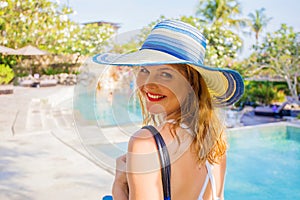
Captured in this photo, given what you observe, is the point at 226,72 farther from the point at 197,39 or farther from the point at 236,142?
the point at 236,142

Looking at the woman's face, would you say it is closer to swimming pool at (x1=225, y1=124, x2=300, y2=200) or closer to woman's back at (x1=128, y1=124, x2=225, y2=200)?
woman's back at (x1=128, y1=124, x2=225, y2=200)

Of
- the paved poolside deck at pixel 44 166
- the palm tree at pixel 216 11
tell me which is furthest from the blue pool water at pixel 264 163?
the palm tree at pixel 216 11

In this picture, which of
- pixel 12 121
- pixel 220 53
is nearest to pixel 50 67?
pixel 220 53

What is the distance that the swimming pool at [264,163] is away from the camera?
5590mm

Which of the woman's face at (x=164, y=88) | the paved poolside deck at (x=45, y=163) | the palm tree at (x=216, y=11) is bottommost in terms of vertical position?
the paved poolside deck at (x=45, y=163)

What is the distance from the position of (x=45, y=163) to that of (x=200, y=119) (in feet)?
15.2

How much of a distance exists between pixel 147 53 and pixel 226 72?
246mm

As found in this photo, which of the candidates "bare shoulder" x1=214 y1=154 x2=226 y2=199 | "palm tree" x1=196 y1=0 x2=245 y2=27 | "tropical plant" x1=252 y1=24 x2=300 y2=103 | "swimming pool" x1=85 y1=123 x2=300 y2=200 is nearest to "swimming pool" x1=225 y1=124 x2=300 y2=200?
"swimming pool" x1=85 y1=123 x2=300 y2=200

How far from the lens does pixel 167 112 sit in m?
1.03

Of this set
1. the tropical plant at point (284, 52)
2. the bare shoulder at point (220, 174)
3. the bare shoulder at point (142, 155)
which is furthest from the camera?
the tropical plant at point (284, 52)

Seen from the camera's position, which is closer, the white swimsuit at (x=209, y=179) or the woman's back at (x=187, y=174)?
the woman's back at (x=187, y=174)

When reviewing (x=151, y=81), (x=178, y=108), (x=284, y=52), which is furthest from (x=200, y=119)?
(x=284, y=52)

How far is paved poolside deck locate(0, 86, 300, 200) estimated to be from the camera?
414 centimetres

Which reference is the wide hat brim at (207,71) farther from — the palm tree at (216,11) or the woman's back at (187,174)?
the palm tree at (216,11)
